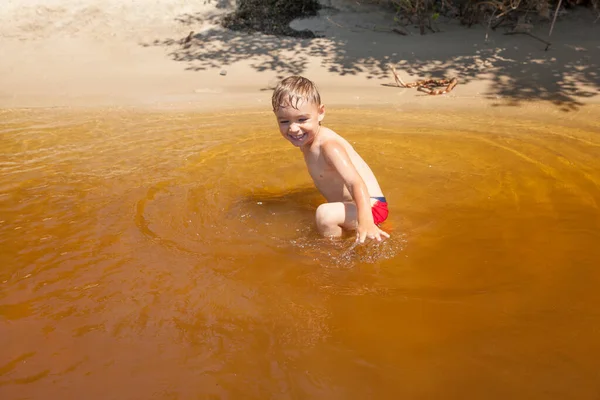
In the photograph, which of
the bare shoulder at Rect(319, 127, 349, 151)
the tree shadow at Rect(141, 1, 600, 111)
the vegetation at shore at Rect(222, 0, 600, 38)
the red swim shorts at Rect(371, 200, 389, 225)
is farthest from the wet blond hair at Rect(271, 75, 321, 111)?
the vegetation at shore at Rect(222, 0, 600, 38)

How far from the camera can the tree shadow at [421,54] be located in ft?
24.7

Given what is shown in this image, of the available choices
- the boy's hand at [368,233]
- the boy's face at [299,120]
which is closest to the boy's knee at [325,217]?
the boy's hand at [368,233]

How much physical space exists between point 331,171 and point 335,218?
446 millimetres

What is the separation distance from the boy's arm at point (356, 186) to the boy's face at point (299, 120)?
0.15 meters

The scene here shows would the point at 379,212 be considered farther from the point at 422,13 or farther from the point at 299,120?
the point at 422,13

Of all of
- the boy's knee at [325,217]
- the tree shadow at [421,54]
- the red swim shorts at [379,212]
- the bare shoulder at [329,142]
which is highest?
the bare shoulder at [329,142]

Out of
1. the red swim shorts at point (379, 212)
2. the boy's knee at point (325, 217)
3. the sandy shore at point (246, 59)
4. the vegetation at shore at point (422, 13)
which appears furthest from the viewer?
the vegetation at shore at point (422, 13)

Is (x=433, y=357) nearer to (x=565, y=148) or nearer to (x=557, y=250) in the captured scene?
(x=557, y=250)

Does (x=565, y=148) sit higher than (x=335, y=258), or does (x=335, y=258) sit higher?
(x=335, y=258)

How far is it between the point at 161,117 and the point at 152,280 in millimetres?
4400

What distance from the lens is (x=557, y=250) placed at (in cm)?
302

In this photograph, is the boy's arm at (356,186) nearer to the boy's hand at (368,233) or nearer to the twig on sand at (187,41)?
the boy's hand at (368,233)

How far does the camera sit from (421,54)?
9234 mm

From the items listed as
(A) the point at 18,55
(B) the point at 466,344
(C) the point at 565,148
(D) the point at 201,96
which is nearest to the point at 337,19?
(D) the point at 201,96
